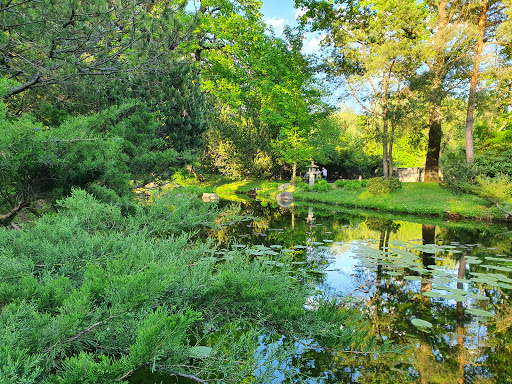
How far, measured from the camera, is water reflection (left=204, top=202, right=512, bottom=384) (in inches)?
127

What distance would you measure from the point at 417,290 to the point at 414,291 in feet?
0.30

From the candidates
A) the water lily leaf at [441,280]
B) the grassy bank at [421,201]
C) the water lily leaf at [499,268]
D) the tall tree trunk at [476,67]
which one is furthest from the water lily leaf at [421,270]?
the tall tree trunk at [476,67]

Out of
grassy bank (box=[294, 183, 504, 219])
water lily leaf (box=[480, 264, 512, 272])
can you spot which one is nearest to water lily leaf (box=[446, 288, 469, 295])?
water lily leaf (box=[480, 264, 512, 272])

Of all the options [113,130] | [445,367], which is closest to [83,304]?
[445,367]

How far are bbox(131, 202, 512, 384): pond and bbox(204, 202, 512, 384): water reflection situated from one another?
13 mm

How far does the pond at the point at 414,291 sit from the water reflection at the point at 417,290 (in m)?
0.01

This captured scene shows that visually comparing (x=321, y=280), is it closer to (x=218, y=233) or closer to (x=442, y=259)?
(x=442, y=259)

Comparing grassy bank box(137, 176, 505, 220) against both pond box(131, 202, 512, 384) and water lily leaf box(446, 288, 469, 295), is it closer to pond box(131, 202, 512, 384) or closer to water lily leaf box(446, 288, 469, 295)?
pond box(131, 202, 512, 384)

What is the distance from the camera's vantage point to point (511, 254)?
784cm

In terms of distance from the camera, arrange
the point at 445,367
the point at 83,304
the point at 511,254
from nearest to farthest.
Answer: the point at 83,304 < the point at 445,367 < the point at 511,254

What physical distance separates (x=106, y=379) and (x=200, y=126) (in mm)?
8323

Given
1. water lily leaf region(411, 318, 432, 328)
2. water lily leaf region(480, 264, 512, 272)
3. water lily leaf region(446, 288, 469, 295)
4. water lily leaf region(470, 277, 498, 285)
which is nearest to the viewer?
water lily leaf region(411, 318, 432, 328)

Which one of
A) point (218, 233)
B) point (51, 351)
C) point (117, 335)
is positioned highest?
point (51, 351)

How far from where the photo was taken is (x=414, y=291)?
5301mm
